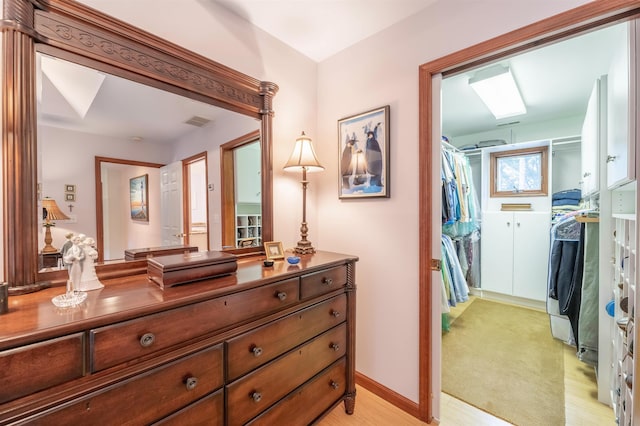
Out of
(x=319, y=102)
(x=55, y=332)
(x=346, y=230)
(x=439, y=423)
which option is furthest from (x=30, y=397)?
(x=319, y=102)

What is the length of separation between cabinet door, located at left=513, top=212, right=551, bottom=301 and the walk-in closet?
1cm

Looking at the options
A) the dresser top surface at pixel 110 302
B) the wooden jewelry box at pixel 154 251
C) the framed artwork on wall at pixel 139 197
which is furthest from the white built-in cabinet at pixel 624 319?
the framed artwork on wall at pixel 139 197

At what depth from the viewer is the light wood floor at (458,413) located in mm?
1521

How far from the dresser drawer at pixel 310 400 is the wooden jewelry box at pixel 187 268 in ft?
2.11

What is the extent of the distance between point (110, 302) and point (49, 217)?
539 millimetres

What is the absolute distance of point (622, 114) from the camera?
1.24 metres

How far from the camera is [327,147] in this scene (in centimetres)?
204

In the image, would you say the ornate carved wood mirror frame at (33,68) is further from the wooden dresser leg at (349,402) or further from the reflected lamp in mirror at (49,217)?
the wooden dresser leg at (349,402)

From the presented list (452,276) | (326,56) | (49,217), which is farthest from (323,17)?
(452,276)

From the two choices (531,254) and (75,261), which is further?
(531,254)

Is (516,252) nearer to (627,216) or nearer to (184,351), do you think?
(627,216)

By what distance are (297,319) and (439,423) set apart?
111cm

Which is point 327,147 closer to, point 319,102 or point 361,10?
point 319,102

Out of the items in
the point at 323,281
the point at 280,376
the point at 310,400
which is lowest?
the point at 310,400
